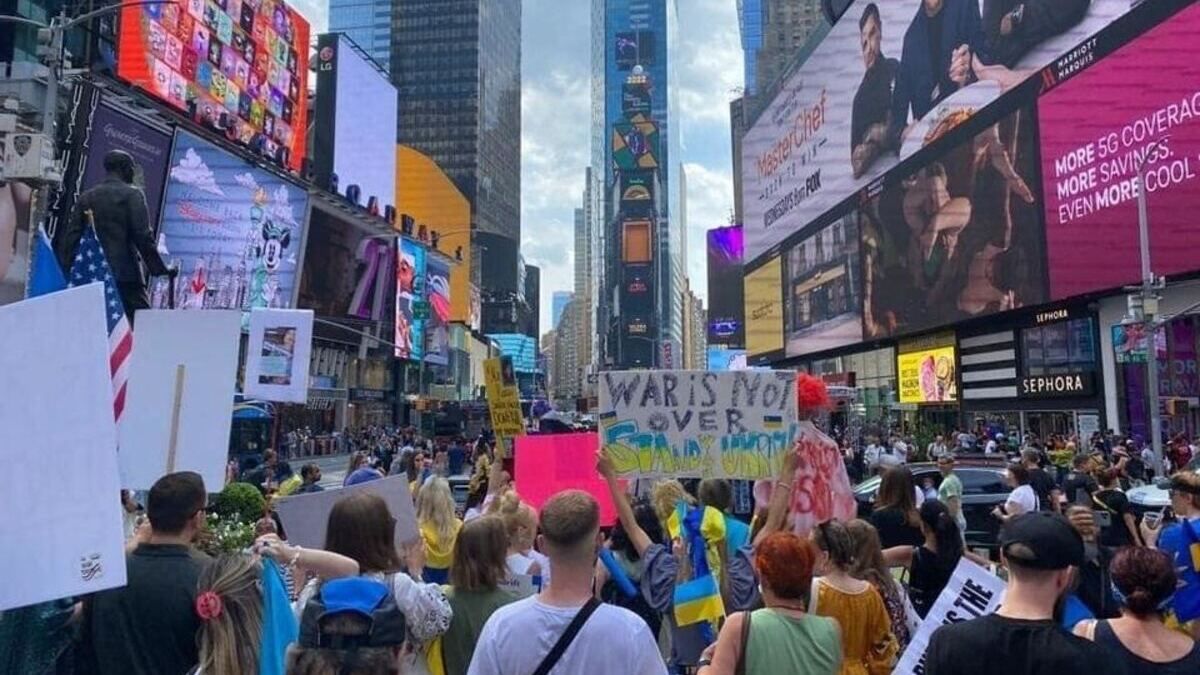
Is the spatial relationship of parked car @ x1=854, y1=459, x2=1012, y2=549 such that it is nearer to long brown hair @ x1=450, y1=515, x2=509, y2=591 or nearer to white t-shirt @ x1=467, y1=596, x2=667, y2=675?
long brown hair @ x1=450, y1=515, x2=509, y2=591

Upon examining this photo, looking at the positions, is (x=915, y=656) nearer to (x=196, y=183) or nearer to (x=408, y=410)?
(x=196, y=183)

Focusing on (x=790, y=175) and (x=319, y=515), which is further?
(x=790, y=175)

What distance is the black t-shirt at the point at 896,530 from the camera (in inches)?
225

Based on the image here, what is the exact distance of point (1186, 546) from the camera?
5055 mm

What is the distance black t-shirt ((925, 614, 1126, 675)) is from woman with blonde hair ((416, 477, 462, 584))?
3381mm

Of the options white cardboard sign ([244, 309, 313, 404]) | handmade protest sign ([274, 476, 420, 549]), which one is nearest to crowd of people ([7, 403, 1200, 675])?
handmade protest sign ([274, 476, 420, 549])

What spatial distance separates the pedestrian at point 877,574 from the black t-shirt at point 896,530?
162cm

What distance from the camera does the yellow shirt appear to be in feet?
18.0

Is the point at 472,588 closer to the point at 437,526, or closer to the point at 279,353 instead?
the point at 437,526

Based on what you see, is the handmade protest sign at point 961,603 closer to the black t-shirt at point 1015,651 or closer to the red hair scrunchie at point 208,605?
the black t-shirt at point 1015,651

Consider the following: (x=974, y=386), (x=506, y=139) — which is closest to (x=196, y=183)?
(x=974, y=386)

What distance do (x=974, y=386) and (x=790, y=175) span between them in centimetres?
3173

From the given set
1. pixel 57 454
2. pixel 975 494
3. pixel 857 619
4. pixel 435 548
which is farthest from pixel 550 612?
pixel 975 494

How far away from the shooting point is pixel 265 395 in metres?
7.41
